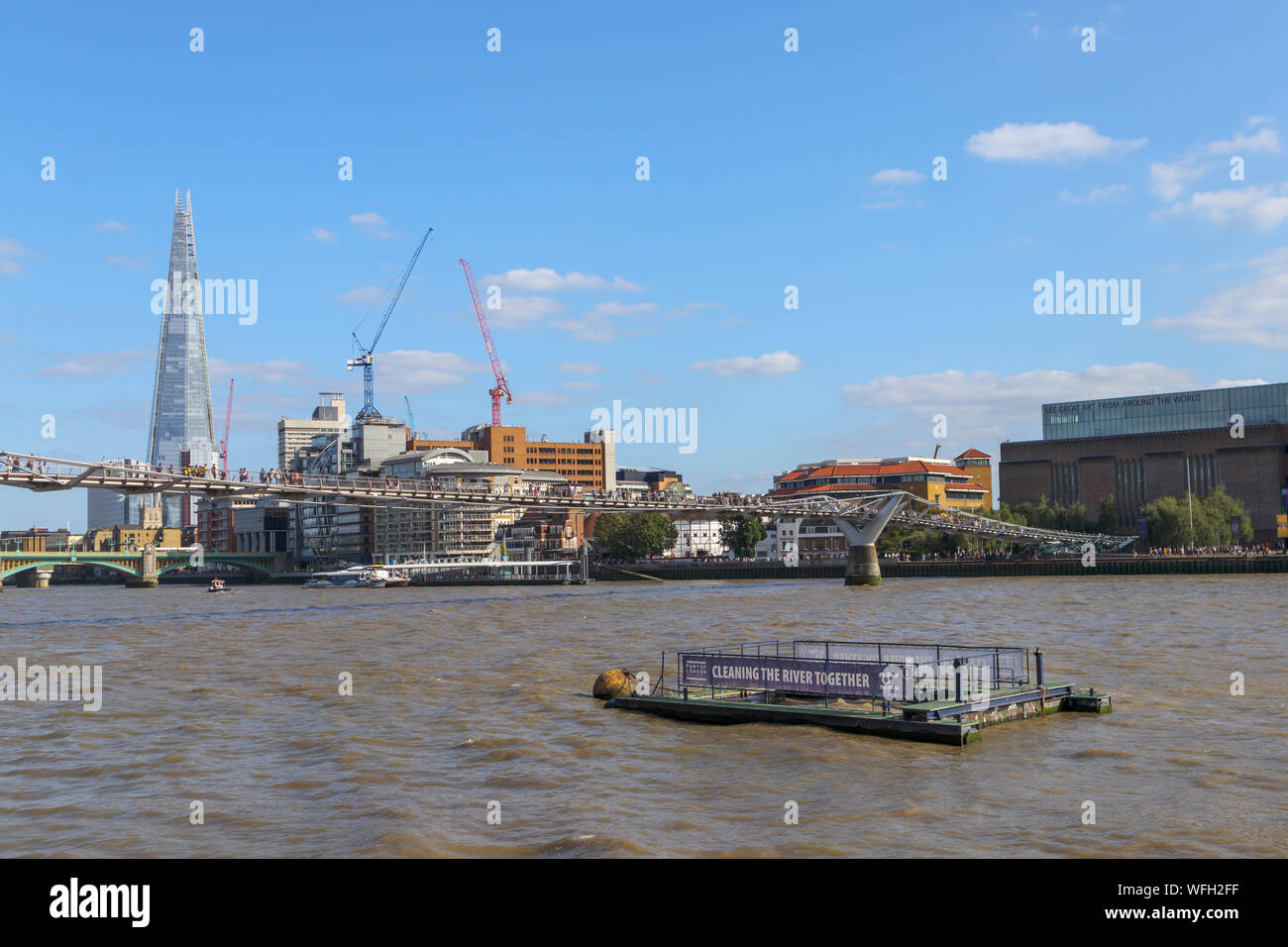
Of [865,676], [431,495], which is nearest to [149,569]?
[431,495]

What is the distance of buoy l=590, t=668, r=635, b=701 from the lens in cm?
2870

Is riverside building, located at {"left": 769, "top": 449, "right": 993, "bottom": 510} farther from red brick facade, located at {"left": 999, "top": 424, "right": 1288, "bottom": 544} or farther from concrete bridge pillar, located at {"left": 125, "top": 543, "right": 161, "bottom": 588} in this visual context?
concrete bridge pillar, located at {"left": 125, "top": 543, "right": 161, "bottom": 588}

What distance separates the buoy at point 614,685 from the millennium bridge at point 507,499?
46125 millimetres

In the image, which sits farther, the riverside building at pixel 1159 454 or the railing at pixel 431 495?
the riverside building at pixel 1159 454

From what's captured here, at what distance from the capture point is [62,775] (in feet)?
69.9

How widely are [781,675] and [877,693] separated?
9.50 ft

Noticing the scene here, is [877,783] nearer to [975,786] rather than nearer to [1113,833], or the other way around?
[975,786]

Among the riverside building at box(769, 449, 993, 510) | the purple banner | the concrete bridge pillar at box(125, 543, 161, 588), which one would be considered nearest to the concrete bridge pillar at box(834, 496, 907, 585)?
the riverside building at box(769, 449, 993, 510)

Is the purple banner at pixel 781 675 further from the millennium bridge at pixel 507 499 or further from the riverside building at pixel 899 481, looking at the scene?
the riverside building at pixel 899 481

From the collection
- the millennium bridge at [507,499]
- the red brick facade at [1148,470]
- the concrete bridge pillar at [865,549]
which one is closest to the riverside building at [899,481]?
the red brick facade at [1148,470]

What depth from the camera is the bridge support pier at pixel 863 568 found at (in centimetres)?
11112

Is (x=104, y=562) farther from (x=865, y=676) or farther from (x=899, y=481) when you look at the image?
(x=865, y=676)
